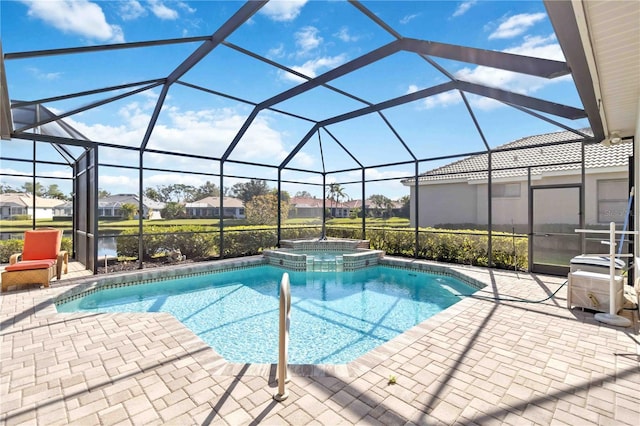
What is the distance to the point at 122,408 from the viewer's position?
2.28 m

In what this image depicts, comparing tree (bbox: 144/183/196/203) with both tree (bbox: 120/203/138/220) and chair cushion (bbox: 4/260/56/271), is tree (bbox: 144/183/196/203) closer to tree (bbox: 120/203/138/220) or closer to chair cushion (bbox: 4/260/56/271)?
tree (bbox: 120/203/138/220)

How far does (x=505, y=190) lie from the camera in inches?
307

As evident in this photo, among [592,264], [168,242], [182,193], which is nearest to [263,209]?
[182,193]

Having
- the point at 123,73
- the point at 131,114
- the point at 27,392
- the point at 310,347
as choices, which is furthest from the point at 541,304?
the point at 131,114

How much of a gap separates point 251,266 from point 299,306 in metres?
3.67

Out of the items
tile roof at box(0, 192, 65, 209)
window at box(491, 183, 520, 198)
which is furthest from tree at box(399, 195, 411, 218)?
tile roof at box(0, 192, 65, 209)

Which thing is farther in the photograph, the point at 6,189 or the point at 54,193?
the point at 54,193

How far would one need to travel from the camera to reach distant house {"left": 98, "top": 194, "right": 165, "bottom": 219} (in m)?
7.89

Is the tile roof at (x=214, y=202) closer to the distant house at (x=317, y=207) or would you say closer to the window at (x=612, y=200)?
the distant house at (x=317, y=207)

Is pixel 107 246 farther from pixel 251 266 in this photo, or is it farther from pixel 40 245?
pixel 251 266

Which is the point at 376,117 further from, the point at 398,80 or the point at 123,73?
the point at 123,73

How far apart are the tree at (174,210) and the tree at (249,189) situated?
Answer: 6.01ft

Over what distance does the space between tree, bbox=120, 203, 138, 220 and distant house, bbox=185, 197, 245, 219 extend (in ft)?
6.32

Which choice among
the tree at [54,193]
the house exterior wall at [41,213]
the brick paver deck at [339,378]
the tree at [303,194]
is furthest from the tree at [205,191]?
the brick paver deck at [339,378]
